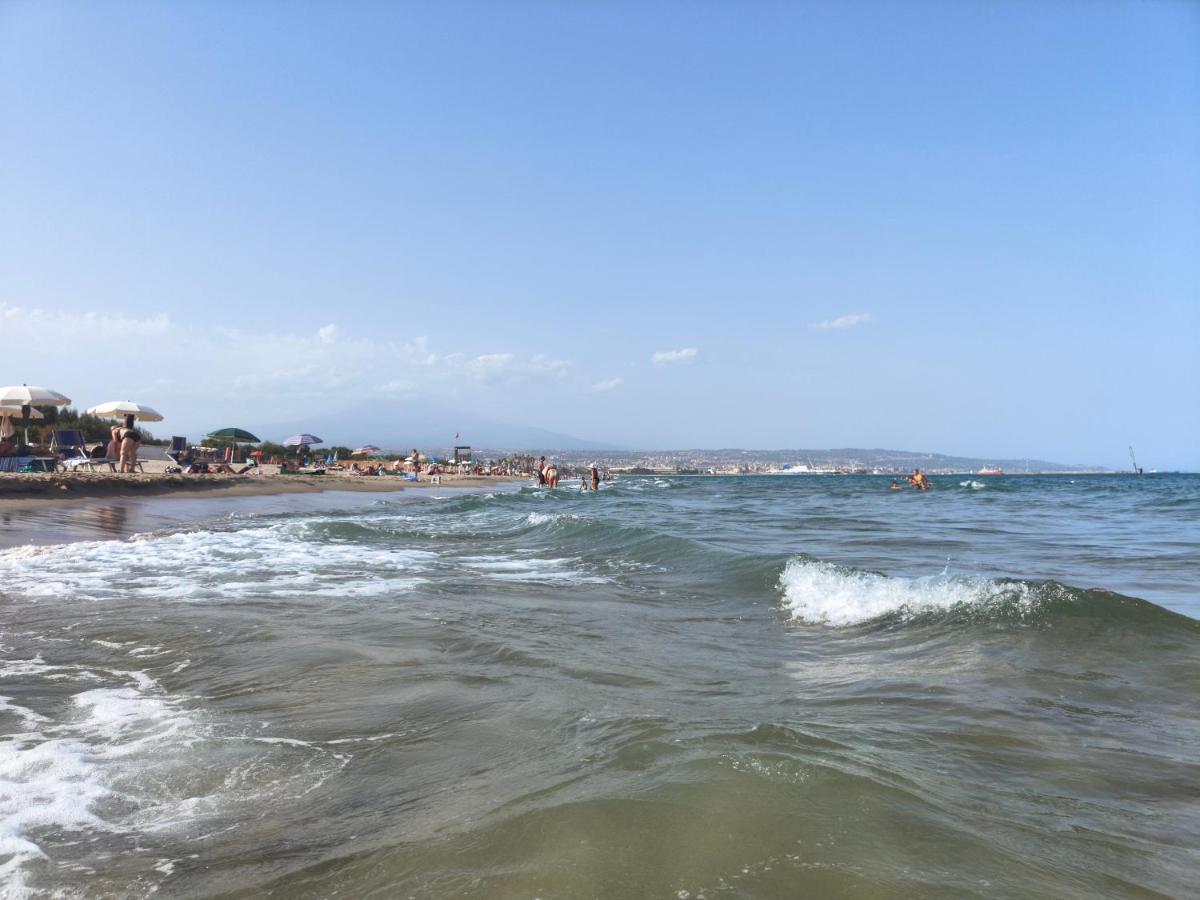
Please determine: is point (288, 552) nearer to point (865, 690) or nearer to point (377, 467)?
point (865, 690)

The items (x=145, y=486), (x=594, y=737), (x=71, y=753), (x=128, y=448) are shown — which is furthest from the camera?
(x=128, y=448)

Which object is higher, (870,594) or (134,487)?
(134,487)

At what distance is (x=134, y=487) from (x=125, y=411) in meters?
10.6

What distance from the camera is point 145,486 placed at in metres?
20.6

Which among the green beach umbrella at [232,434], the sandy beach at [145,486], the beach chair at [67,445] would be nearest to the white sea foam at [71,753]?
the sandy beach at [145,486]

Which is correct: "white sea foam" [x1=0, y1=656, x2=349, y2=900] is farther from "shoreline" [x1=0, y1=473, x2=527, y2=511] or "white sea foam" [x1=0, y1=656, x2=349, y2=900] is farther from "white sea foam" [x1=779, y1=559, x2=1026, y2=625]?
"shoreline" [x1=0, y1=473, x2=527, y2=511]

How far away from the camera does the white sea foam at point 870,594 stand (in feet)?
22.0

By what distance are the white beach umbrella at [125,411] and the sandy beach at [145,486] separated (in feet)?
7.41

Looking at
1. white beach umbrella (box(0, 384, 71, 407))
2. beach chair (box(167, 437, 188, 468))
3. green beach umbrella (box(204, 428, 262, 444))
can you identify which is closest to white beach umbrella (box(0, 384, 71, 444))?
white beach umbrella (box(0, 384, 71, 407))

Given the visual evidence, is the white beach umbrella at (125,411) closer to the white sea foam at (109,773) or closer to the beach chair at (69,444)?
the beach chair at (69,444)

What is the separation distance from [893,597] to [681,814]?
5180 mm

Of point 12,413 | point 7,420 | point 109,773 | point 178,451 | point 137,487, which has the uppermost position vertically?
point 12,413

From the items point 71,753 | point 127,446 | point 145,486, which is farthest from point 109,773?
point 127,446

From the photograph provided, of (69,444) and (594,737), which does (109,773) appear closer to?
(594,737)
